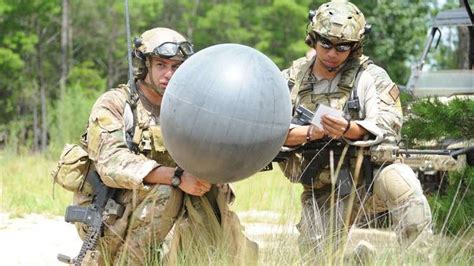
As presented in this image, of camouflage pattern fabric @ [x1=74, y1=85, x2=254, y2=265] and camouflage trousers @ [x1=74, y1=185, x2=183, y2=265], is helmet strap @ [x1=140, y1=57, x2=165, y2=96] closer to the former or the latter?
camouflage pattern fabric @ [x1=74, y1=85, x2=254, y2=265]

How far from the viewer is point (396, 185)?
5.46 meters

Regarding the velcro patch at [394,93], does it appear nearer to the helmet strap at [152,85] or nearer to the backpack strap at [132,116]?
the helmet strap at [152,85]

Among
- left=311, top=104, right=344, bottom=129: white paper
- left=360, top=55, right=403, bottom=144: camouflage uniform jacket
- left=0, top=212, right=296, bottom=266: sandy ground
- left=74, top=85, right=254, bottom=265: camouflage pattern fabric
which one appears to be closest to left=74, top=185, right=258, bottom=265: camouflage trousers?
left=74, top=85, right=254, bottom=265: camouflage pattern fabric

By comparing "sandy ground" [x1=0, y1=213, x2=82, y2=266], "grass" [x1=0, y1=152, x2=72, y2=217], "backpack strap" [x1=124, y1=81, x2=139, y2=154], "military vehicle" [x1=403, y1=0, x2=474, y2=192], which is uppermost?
"backpack strap" [x1=124, y1=81, x2=139, y2=154]

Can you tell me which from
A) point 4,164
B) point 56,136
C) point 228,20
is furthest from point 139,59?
point 228,20

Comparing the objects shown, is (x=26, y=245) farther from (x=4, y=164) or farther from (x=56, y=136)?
(x=56, y=136)

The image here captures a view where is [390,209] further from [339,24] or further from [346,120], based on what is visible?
[339,24]

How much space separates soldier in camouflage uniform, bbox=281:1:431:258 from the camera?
5344mm

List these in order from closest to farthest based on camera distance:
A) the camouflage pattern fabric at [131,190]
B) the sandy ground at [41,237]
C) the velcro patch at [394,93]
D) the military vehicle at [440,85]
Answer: the camouflage pattern fabric at [131,190], the velcro patch at [394,93], the sandy ground at [41,237], the military vehicle at [440,85]

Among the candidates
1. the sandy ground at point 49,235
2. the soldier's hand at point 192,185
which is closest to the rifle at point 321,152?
the sandy ground at point 49,235

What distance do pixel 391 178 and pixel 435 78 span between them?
234 inches

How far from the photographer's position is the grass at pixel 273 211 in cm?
484

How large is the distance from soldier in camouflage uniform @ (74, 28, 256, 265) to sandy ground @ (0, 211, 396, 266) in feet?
2.08

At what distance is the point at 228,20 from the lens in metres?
32.8
